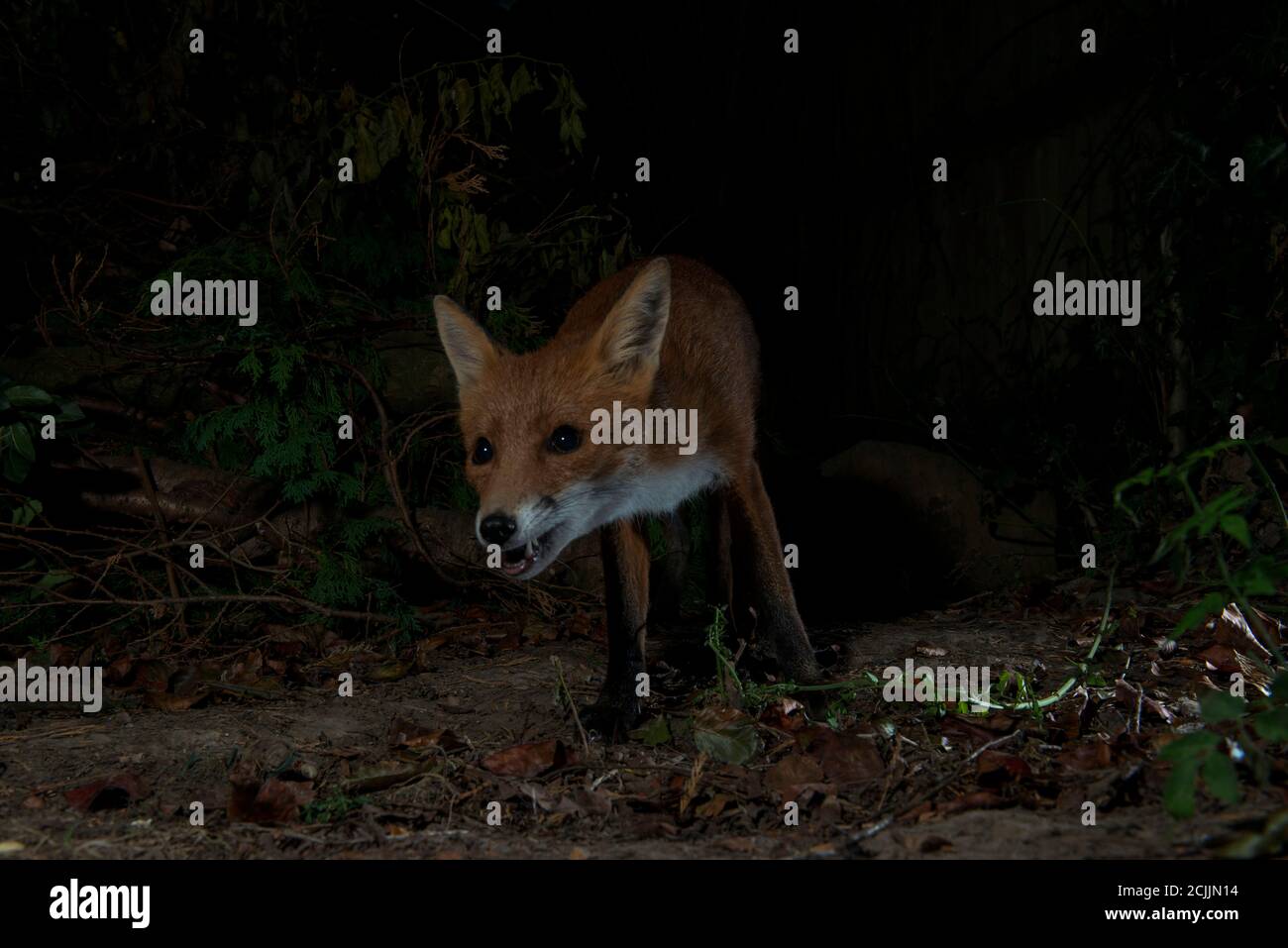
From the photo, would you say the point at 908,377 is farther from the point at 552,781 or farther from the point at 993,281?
the point at 552,781

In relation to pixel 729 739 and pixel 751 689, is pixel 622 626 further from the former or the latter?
pixel 729 739

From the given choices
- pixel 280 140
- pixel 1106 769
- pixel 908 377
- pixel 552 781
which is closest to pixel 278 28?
pixel 280 140

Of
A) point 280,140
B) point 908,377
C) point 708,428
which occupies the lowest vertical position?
point 708,428

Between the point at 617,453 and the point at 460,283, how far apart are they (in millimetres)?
2382

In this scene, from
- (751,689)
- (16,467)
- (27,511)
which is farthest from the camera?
(27,511)

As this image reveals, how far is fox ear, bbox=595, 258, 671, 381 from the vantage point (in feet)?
11.2

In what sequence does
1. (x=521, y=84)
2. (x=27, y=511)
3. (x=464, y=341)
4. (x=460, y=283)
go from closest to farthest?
1. (x=464, y=341)
2. (x=27, y=511)
3. (x=521, y=84)
4. (x=460, y=283)

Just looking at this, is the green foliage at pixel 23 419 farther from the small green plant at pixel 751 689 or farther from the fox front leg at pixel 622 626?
the small green plant at pixel 751 689

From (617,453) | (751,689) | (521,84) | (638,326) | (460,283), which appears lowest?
(751,689)

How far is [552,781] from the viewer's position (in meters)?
2.89

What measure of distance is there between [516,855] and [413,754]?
2.91 feet

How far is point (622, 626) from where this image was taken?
3590mm

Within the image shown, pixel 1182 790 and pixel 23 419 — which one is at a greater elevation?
pixel 23 419

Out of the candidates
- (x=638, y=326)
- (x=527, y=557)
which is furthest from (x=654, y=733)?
(x=638, y=326)
